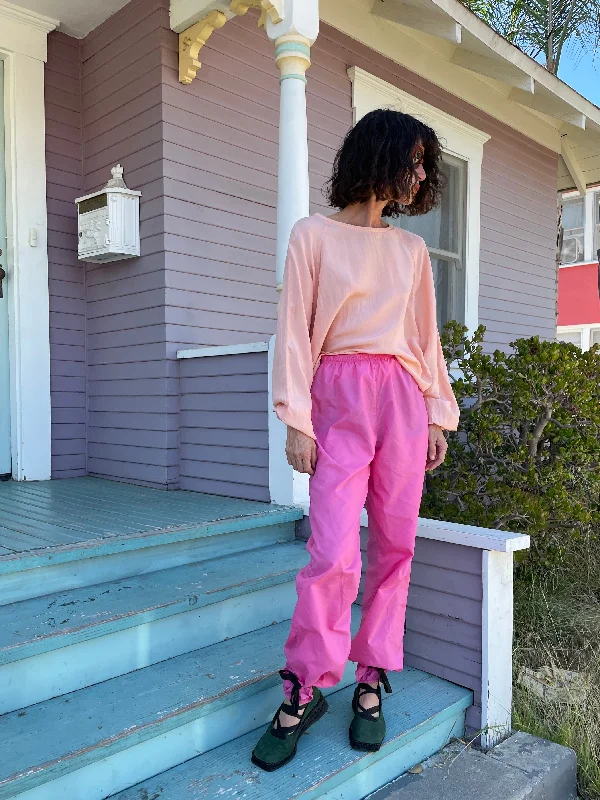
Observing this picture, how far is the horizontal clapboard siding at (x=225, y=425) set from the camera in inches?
115

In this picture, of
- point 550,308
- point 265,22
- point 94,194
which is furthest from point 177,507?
point 550,308

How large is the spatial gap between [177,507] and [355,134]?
1.71 metres

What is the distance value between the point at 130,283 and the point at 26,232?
58cm

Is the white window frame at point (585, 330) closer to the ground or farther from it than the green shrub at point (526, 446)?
farther from it

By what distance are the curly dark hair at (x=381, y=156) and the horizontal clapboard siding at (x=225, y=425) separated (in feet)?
4.29

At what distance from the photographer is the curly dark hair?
1.55 meters

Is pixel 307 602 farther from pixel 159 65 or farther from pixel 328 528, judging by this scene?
pixel 159 65

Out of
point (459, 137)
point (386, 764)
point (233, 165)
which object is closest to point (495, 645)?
point (386, 764)

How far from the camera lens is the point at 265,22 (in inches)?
112

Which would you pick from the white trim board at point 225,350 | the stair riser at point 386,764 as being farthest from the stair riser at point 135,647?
the white trim board at point 225,350

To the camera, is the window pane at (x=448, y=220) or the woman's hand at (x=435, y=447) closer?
the woman's hand at (x=435, y=447)

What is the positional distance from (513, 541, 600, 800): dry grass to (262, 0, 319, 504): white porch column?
3.42 ft

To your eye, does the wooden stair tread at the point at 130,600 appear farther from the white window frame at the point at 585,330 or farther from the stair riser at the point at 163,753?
the white window frame at the point at 585,330

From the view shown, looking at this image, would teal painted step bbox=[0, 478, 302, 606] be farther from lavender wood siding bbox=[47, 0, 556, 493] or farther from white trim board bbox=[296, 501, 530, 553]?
white trim board bbox=[296, 501, 530, 553]
